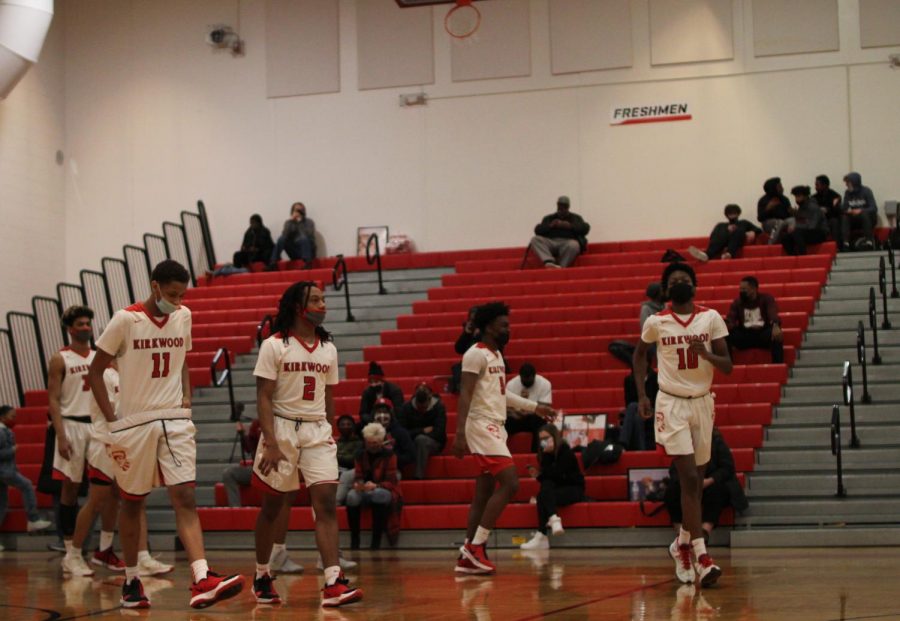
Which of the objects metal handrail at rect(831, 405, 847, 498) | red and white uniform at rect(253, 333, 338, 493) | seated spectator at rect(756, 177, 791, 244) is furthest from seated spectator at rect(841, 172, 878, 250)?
red and white uniform at rect(253, 333, 338, 493)

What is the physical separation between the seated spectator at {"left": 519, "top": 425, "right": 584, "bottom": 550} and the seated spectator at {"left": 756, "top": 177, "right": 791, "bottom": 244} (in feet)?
25.0

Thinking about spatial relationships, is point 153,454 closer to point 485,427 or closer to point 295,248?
point 485,427

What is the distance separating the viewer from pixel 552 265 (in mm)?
19031

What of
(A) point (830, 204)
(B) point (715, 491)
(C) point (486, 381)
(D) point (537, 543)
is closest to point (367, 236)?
(A) point (830, 204)

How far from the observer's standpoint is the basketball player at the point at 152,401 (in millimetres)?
7582

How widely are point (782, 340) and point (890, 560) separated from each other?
543 cm

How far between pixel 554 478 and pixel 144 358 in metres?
5.88

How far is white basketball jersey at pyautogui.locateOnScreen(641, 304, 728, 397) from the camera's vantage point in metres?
8.36

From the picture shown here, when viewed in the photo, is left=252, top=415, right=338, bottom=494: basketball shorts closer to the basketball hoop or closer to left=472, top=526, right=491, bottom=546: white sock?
left=472, top=526, right=491, bottom=546: white sock

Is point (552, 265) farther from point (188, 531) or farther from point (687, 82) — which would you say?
point (188, 531)

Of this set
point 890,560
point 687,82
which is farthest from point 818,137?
point 890,560

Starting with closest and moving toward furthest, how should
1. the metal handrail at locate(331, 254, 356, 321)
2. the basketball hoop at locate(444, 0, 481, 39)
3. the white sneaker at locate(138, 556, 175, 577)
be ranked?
the white sneaker at locate(138, 556, 175, 577) → the metal handrail at locate(331, 254, 356, 321) → the basketball hoop at locate(444, 0, 481, 39)

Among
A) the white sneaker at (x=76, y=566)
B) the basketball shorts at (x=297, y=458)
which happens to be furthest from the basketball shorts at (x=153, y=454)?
the white sneaker at (x=76, y=566)

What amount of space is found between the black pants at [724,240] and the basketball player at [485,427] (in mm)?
9556
